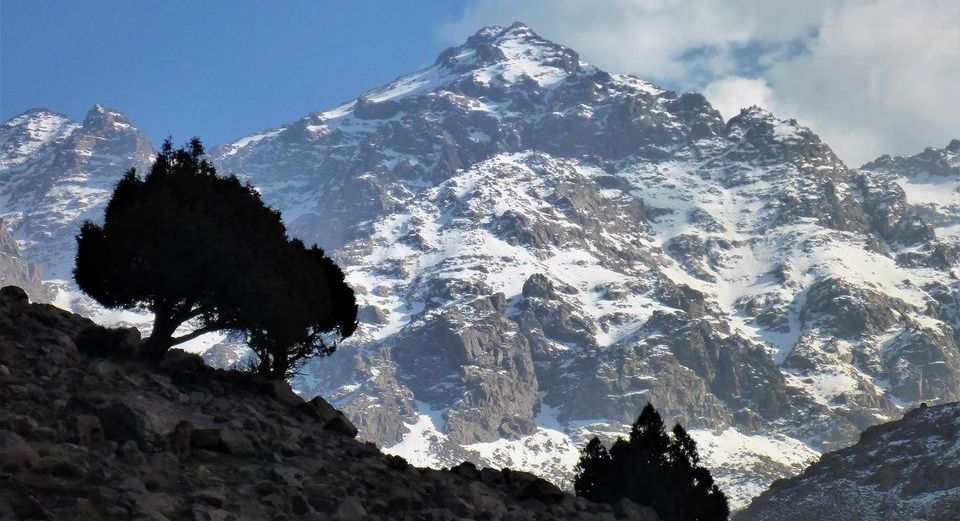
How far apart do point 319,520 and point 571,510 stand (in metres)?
13.8

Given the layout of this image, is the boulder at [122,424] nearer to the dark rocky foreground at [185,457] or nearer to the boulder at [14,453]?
the dark rocky foreground at [185,457]

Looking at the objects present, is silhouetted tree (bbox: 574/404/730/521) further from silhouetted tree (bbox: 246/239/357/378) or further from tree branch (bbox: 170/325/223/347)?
tree branch (bbox: 170/325/223/347)

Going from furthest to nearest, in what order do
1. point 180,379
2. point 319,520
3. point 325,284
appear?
point 325,284, point 180,379, point 319,520

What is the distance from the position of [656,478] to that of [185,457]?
44.0 m

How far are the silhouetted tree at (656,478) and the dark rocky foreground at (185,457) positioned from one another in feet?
69.3

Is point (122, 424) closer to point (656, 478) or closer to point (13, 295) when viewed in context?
point (13, 295)

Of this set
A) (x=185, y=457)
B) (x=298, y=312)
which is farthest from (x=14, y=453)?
(x=298, y=312)

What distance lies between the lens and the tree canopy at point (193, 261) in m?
45.2

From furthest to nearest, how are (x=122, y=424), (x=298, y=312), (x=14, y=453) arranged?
(x=298, y=312), (x=122, y=424), (x=14, y=453)

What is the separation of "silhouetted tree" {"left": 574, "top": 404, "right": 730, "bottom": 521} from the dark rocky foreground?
21.1 m

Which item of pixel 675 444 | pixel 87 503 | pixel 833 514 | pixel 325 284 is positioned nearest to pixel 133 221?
pixel 325 284

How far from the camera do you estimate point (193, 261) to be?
45.1 m

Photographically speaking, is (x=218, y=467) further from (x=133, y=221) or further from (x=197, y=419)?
(x=133, y=221)

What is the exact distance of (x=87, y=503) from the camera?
21.1 m
